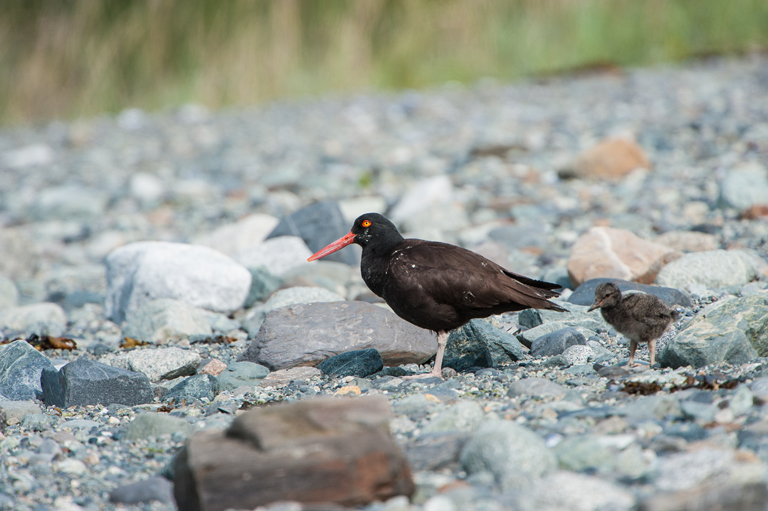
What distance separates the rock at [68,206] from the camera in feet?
29.1

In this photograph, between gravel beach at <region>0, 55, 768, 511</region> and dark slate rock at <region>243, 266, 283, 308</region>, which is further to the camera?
dark slate rock at <region>243, 266, 283, 308</region>

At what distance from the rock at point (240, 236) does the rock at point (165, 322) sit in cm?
157

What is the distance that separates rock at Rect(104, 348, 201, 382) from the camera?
4.25m

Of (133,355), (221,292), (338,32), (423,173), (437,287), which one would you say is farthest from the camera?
(338,32)

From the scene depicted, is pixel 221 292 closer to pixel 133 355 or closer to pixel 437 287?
pixel 133 355

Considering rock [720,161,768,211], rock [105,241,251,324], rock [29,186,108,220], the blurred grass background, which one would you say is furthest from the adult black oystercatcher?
the blurred grass background

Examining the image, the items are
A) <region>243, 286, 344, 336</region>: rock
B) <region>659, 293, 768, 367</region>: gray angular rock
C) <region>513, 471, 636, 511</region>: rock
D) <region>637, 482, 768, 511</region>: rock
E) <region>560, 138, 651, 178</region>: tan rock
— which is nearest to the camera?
<region>637, 482, 768, 511</region>: rock

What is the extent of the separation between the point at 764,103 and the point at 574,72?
3734mm

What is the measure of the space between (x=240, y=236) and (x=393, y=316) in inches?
114

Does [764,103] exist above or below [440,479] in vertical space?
above

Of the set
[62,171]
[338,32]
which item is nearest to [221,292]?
[62,171]

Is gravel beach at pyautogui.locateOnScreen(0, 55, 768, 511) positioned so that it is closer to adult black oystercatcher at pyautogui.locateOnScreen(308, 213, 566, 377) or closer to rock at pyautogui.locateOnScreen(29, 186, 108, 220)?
rock at pyautogui.locateOnScreen(29, 186, 108, 220)

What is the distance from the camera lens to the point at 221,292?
18.7 feet

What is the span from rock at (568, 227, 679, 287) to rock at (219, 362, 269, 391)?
236cm
